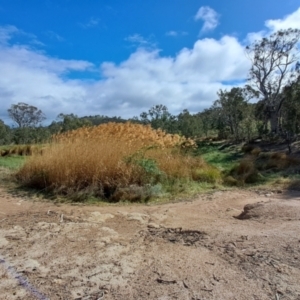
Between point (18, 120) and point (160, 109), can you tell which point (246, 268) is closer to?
point (160, 109)

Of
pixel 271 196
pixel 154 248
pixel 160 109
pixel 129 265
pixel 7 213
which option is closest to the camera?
pixel 129 265

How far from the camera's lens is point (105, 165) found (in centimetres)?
543

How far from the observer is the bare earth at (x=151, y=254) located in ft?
6.57

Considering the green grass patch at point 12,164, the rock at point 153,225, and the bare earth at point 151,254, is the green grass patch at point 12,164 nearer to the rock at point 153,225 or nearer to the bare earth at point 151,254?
the bare earth at point 151,254

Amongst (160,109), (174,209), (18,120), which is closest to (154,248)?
(174,209)

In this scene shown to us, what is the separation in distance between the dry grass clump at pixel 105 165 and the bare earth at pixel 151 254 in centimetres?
125

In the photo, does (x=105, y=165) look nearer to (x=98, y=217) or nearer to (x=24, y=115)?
(x=98, y=217)

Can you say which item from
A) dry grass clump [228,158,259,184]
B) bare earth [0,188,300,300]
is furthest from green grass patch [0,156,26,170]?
dry grass clump [228,158,259,184]

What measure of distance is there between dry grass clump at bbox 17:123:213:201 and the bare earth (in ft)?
4.11

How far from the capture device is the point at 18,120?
36.7m

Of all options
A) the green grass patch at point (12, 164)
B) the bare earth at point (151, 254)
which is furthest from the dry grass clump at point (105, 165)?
the green grass patch at point (12, 164)

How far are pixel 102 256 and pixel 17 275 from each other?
63cm

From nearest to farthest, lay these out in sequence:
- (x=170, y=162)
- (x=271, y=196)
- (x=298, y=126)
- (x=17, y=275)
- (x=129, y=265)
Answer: (x=17, y=275) → (x=129, y=265) → (x=271, y=196) → (x=170, y=162) → (x=298, y=126)

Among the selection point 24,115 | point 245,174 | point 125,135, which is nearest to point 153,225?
point 125,135
